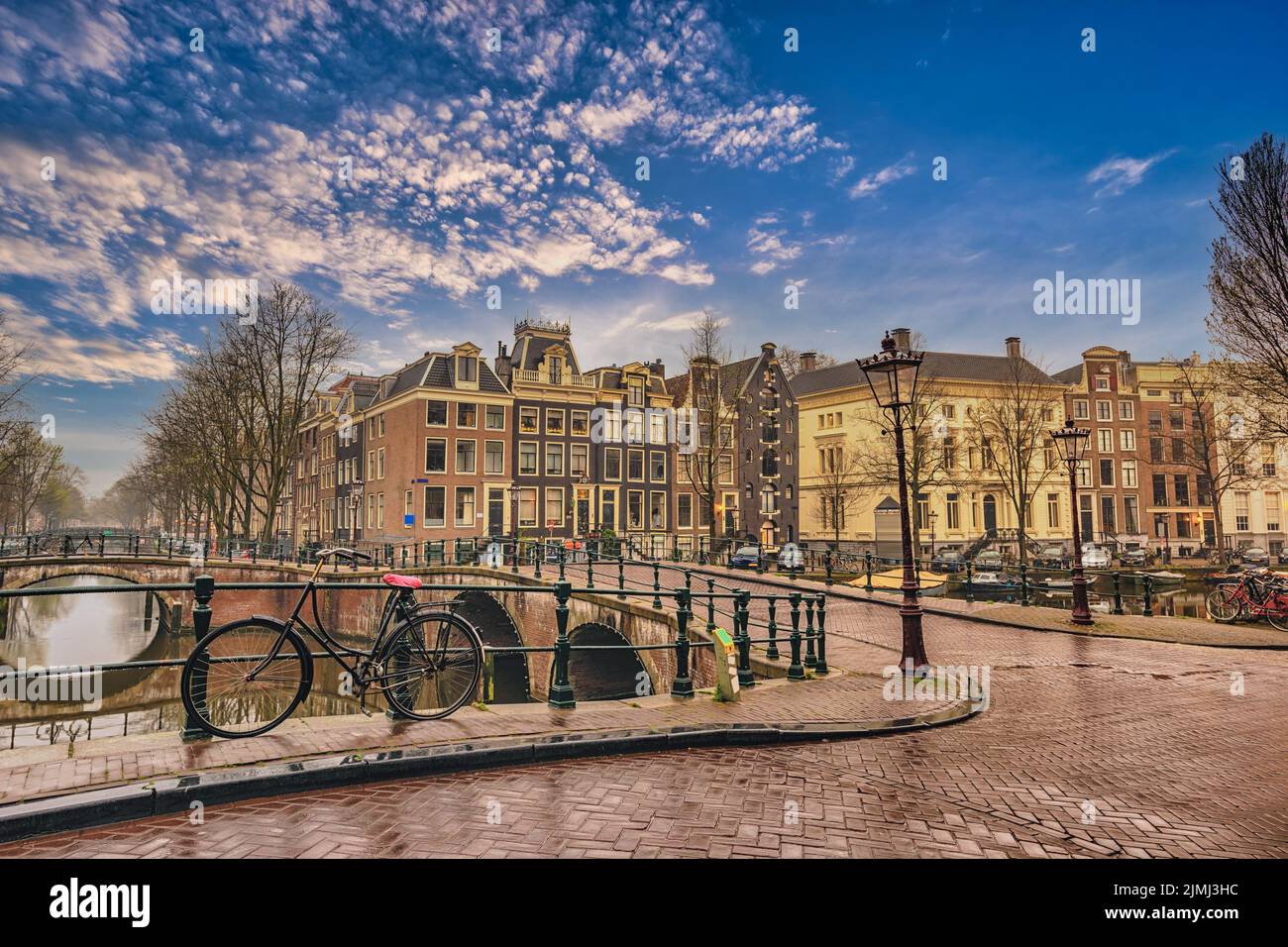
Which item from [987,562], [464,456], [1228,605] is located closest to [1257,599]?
[1228,605]

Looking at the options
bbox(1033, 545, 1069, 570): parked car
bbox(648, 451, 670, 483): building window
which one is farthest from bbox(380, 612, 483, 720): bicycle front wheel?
bbox(648, 451, 670, 483): building window

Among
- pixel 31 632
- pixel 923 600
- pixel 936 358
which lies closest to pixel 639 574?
pixel 923 600

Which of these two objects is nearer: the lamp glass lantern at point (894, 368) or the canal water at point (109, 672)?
the lamp glass lantern at point (894, 368)

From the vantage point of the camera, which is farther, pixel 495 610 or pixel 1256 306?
pixel 495 610

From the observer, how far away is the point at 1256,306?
58.2 feet

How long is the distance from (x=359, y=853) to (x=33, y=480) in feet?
209

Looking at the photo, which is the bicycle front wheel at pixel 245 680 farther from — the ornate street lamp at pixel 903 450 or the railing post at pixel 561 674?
the ornate street lamp at pixel 903 450

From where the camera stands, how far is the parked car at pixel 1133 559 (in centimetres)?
3828

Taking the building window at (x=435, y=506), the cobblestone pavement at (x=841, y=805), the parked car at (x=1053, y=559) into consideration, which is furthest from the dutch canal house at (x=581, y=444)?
the cobblestone pavement at (x=841, y=805)

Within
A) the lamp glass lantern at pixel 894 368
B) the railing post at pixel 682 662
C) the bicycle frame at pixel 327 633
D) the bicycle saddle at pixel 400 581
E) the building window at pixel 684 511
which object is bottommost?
the railing post at pixel 682 662

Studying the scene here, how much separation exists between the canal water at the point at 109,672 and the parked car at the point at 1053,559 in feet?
93.8

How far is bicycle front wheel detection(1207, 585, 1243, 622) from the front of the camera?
16.8 metres

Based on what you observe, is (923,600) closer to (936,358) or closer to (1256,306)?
(1256,306)

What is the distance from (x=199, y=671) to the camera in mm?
5020
